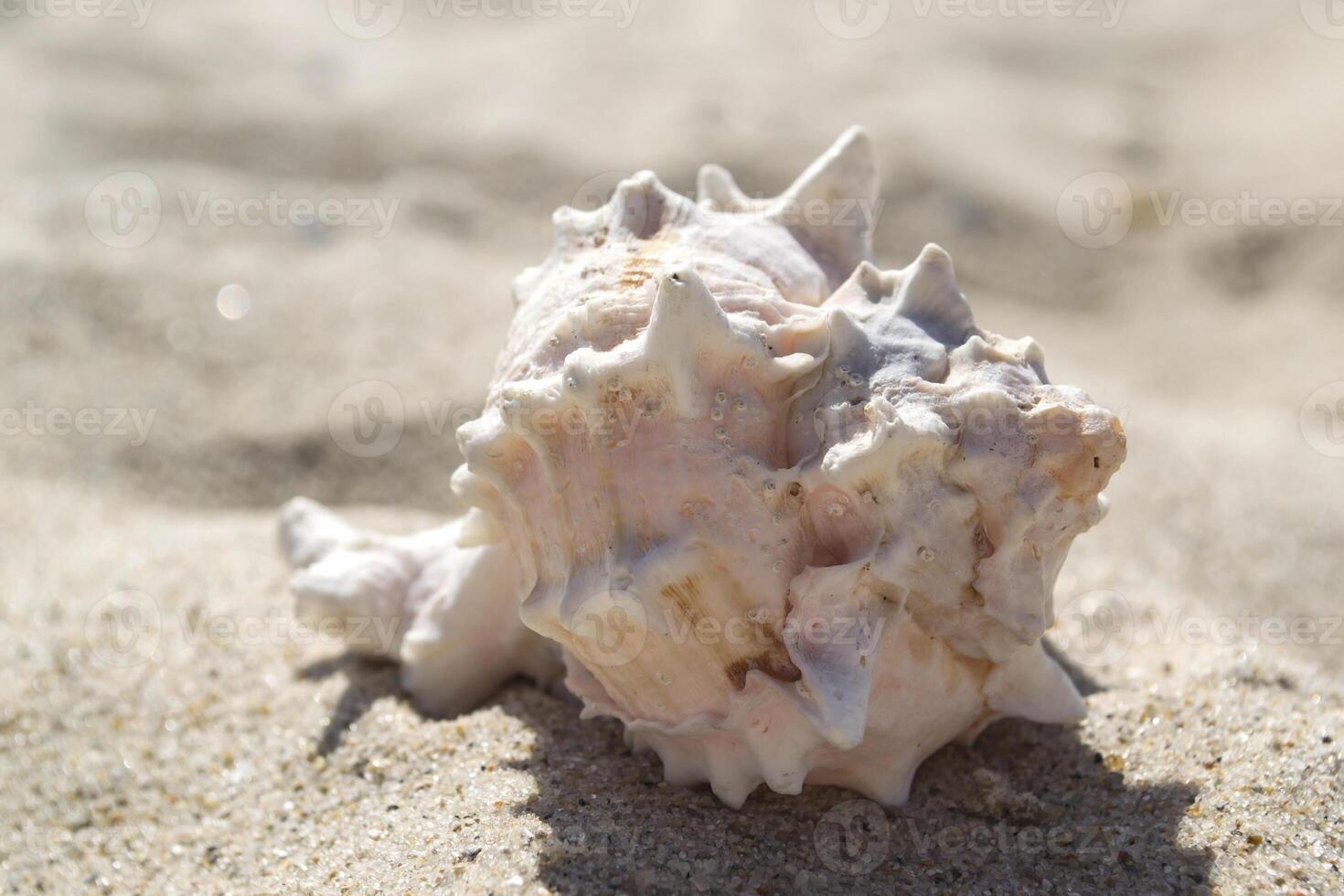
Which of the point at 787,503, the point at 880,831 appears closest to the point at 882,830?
the point at 880,831

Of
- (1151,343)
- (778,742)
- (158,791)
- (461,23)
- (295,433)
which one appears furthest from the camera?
(461,23)

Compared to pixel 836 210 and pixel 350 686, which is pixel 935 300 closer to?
pixel 836 210

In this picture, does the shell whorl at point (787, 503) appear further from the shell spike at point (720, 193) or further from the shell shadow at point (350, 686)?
the shell shadow at point (350, 686)

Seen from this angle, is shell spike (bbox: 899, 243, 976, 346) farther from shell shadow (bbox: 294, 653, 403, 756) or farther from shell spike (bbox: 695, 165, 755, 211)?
shell shadow (bbox: 294, 653, 403, 756)

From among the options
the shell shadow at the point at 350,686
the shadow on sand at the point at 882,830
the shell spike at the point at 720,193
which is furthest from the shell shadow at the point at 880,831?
the shell spike at the point at 720,193

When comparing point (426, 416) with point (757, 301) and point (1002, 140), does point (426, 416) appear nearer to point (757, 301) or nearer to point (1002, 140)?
point (757, 301)

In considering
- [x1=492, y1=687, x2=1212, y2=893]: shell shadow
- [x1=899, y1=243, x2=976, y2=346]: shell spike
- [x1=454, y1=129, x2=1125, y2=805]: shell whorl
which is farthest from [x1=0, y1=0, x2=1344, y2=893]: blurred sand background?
[x1=899, y1=243, x2=976, y2=346]: shell spike

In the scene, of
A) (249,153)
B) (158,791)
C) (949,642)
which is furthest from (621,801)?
(249,153)
